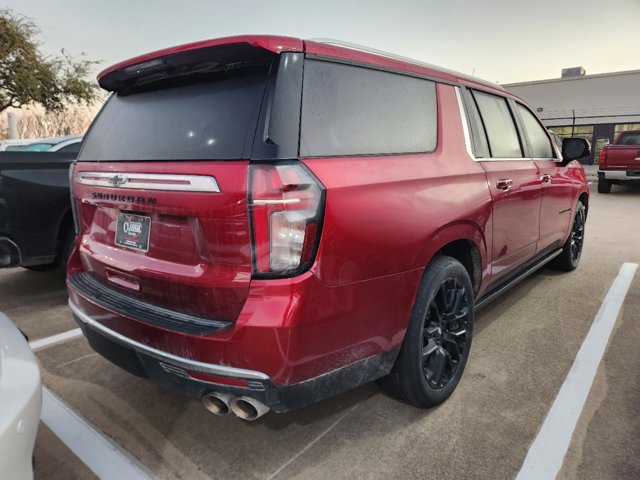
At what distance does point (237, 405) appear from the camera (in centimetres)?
189

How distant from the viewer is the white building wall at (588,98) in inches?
1102

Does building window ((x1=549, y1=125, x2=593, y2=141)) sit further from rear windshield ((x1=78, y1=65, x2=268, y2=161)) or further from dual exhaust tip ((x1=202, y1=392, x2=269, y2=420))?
dual exhaust tip ((x1=202, y1=392, x2=269, y2=420))

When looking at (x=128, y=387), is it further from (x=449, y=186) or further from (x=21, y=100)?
(x=21, y=100)

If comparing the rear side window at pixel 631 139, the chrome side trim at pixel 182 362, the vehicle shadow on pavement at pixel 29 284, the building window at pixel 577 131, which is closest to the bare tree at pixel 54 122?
the vehicle shadow on pavement at pixel 29 284

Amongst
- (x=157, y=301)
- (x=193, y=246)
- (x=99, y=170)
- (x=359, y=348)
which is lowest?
(x=359, y=348)

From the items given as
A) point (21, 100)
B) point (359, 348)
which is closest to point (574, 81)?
point (21, 100)

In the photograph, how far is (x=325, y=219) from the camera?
176 cm

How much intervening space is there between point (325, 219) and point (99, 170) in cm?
131

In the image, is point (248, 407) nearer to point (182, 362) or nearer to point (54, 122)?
point (182, 362)

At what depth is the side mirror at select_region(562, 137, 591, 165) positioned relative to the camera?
14.1 ft

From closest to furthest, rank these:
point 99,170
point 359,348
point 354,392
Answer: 1. point 359,348
2. point 99,170
3. point 354,392

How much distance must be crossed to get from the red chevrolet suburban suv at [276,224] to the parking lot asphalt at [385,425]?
0.81ft

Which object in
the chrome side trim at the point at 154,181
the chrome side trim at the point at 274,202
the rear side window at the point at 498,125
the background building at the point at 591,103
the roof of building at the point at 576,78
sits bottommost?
the chrome side trim at the point at 274,202

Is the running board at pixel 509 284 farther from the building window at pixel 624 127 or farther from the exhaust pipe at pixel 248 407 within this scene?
the building window at pixel 624 127
